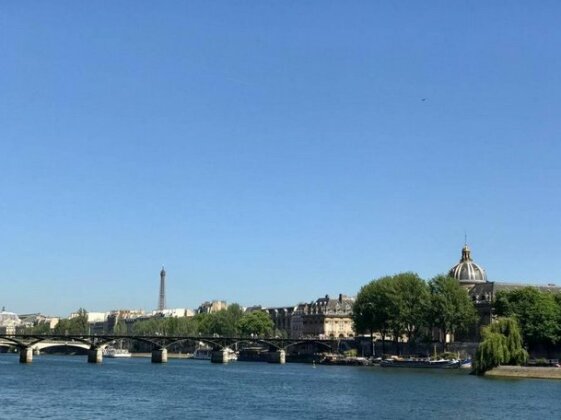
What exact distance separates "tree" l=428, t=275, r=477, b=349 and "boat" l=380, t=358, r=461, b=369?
11.0 meters

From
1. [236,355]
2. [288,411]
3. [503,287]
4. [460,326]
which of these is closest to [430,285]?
[460,326]

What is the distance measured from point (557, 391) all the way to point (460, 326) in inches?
2598

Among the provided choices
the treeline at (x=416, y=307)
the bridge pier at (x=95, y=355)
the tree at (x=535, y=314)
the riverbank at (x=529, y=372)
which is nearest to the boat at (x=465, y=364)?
the tree at (x=535, y=314)

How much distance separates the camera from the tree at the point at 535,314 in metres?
125

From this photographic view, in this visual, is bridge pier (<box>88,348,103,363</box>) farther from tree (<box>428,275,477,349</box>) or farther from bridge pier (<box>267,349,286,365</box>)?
tree (<box>428,275,477,349</box>)

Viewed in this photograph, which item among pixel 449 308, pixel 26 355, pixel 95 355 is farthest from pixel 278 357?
pixel 26 355

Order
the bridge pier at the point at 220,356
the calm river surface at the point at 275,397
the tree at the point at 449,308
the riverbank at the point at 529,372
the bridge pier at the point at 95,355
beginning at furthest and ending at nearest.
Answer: the bridge pier at the point at 220,356, the bridge pier at the point at 95,355, the tree at the point at 449,308, the riverbank at the point at 529,372, the calm river surface at the point at 275,397

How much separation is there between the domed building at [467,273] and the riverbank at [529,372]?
238ft

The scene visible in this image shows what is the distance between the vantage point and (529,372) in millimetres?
99375

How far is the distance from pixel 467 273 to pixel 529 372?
77.7 meters

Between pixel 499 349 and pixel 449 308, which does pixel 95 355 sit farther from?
pixel 499 349

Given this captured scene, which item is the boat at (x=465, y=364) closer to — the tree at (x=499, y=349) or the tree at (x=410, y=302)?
the tree at (x=410, y=302)

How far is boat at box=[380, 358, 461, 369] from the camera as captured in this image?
128 meters

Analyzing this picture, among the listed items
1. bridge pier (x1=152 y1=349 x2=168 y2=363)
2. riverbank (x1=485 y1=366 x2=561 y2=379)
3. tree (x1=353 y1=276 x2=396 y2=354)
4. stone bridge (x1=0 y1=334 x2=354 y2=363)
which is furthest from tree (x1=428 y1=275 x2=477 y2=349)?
riverbank (x1=485 y1=366 x2=561 y2=379)
